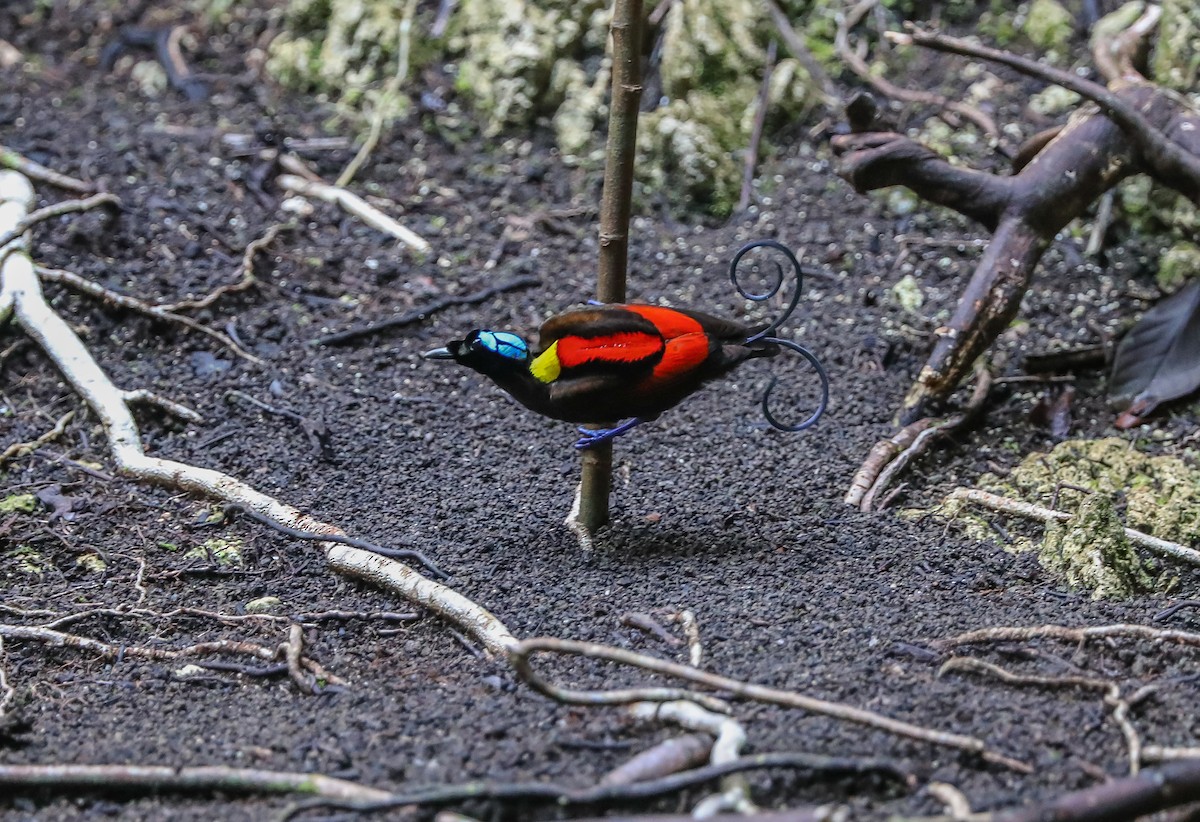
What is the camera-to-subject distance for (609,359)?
10.2ft

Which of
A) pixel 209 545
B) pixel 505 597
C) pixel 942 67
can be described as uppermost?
pixel 942 67

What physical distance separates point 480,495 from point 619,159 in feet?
4.24

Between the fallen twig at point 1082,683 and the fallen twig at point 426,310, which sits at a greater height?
the fallen twig at point 1082,683

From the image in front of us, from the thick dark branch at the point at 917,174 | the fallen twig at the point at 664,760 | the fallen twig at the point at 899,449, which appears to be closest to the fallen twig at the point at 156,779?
the fallen twig at the point at 664,760

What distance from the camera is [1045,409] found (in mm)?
4211

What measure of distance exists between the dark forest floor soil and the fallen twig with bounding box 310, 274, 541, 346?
51 mm

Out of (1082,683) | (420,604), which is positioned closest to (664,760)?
(1082,683)

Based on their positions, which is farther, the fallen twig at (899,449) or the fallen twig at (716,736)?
the fallen twig at (899,449)

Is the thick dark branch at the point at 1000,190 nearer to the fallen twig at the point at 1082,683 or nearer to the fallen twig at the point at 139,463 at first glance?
the fallen twig at the point at 1082,683

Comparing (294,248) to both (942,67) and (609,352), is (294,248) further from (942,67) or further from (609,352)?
(942,67)

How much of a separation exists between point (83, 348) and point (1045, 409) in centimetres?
368

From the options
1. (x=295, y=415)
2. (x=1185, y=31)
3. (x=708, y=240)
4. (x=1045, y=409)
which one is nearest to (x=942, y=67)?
(x=1185, y=31)

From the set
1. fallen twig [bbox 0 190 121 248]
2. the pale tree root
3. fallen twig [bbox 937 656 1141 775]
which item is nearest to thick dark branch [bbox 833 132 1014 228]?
fallen twig [bbox 937 656 1141 775]

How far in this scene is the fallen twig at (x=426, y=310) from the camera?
4.69m
